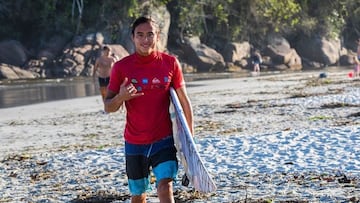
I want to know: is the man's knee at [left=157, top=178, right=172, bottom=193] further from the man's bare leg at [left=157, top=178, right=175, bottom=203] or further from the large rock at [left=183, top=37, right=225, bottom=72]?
the large rock at [left=183, top=37, right=225, bottom=72]

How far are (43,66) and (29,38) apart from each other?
532 centimetres

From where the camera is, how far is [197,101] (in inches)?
689

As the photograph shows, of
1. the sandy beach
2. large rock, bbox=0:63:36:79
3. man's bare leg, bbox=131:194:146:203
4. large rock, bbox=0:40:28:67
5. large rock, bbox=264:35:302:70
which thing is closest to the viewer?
man's bare leg, bbox=131:194:146:203

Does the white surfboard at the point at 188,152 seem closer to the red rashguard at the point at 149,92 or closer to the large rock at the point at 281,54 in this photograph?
the red rashguard at the point at 149,92

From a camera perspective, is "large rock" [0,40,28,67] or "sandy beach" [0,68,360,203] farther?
"large rock" [0,40,28,67]

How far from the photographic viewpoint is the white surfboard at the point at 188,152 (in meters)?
4.40

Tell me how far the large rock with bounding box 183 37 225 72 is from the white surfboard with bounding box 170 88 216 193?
37.3 m

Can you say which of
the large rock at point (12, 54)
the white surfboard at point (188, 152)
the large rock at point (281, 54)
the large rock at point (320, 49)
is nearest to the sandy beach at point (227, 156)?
the white surfboard at point (188, 152)

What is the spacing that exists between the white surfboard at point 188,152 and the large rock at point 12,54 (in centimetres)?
3418

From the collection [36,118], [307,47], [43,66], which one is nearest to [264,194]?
[36,118]

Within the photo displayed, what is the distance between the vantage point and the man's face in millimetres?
4527

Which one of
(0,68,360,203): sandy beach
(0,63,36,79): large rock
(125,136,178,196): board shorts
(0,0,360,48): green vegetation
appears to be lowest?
(0,68,360,203): sandy beach

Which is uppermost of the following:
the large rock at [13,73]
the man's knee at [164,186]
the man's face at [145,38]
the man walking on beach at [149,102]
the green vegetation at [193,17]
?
the green vegetation at [193,17]

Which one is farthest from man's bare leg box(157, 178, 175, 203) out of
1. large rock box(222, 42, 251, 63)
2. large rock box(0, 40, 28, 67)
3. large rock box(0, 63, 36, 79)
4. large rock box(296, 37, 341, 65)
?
large rock box(296, 37, 341, 65)
